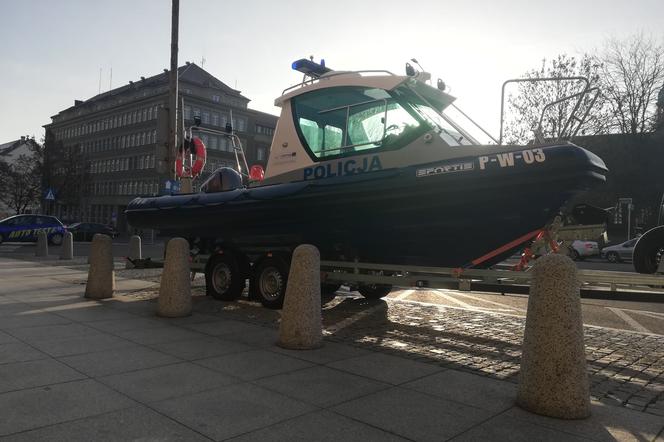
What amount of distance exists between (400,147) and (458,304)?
4199mm

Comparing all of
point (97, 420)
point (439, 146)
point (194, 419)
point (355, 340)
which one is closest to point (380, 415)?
point (194, 419)

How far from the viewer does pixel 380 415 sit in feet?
12.5

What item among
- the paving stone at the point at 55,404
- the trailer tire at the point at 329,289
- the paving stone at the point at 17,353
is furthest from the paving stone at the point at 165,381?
the trailer tire at the point at 329,289

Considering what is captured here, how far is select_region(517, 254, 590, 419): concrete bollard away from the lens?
12.6ft

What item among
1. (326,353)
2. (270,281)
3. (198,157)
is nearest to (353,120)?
(270,281)

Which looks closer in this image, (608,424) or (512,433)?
(512,433)

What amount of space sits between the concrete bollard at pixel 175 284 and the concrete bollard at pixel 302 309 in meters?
2.28

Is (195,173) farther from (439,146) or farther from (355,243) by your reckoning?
(439,146)

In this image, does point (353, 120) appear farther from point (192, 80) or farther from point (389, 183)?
point (192, 80)

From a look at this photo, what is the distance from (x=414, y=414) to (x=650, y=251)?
165 inches

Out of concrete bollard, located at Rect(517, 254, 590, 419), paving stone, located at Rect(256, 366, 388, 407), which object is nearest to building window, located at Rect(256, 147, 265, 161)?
paving stone, located at Rect(256, 366, 388, 407)

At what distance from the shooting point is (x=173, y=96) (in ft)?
47.6

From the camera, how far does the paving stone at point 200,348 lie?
545 centimetres

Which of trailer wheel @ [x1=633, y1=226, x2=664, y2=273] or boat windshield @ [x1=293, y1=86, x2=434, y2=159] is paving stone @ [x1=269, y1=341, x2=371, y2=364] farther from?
trailer wheel @ [x1=633, y1=226, x2=664, y2=273]
